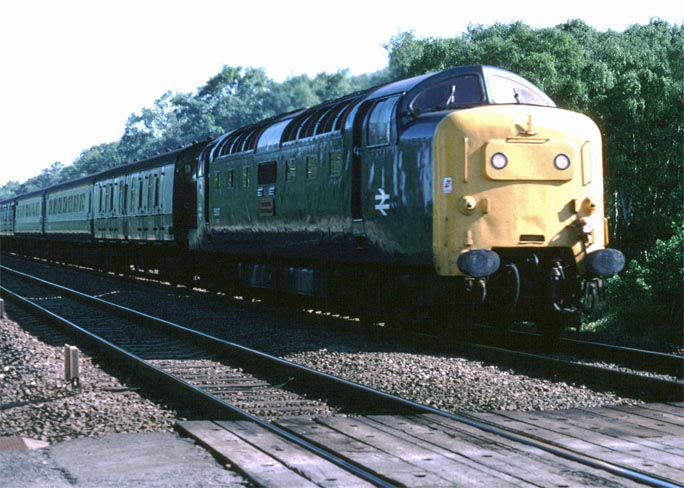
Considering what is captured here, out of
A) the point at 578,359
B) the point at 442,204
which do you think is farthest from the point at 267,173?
the point at 578,359

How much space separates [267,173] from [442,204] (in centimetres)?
613

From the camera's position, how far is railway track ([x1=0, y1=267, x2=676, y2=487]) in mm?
6269

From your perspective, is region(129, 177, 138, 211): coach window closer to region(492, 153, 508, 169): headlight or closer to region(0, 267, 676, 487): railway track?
region(0, 267, 676, 487): railway track

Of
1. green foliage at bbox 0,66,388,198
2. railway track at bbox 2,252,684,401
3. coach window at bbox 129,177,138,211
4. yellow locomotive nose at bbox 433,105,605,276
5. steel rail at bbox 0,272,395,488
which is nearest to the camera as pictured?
steel rail at bbox 0,272,395,488

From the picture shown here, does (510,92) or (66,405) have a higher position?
(510,92)

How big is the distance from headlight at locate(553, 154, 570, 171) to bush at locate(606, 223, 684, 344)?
7.66 metres

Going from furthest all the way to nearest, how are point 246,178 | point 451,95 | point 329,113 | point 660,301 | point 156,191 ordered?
point 156,191 → point 660,301 → point 246,178 → point 329,113 → point 451,95

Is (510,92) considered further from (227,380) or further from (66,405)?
(66,405)

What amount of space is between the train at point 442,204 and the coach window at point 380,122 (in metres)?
0.03

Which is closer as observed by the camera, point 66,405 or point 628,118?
point 66,405

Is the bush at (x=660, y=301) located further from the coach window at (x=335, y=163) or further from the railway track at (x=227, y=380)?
the railway track at (x=227, y=380)

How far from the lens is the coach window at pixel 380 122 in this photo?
12555mm

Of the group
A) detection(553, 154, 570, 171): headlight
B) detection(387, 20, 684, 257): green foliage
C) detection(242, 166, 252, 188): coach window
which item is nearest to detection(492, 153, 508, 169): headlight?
detection(553, 154, 570, 171): headlight

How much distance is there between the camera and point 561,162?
11.7 m
